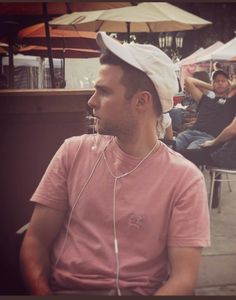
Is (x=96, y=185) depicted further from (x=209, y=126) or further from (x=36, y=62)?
(x=36, y=62)

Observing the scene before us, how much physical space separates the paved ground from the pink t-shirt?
0.54 meters

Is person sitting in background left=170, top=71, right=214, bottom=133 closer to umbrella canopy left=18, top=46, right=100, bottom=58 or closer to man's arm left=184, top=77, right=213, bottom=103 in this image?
man's arm left=184, top=77, right=213, bottom=103

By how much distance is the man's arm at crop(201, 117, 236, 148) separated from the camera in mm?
2152

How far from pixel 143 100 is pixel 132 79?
3.9 inches

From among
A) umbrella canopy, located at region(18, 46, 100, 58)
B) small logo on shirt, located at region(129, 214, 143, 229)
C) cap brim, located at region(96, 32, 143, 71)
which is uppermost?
umbrella canopy, located at region(18, 46, 100, 58)

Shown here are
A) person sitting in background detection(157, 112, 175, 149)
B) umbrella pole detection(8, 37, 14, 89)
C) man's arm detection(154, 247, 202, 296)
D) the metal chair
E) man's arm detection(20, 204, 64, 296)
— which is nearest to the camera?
man's arm detection(154, 247, 202, 296)

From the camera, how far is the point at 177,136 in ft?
6.42

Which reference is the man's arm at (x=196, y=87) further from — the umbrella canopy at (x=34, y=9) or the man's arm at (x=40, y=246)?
the man's arm at (x=40, y=246)

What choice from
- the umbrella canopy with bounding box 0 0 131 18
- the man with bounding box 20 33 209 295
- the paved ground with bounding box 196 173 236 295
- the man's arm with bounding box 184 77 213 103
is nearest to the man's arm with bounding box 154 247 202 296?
the man with bounding box 20 33 209 295

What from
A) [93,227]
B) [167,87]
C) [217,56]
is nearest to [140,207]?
[93,227]

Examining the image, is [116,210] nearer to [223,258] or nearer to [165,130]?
[165,130]

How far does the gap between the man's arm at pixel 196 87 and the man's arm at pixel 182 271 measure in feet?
3.00

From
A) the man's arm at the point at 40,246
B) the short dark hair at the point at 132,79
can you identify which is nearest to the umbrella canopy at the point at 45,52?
the short dark hair at the point at 132,79

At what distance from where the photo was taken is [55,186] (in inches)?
62.1
